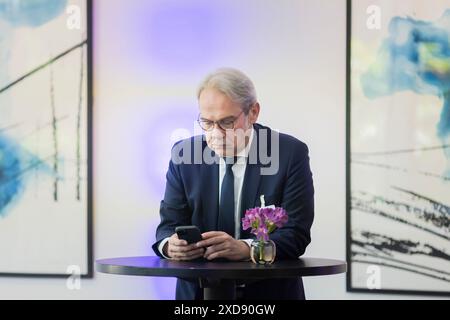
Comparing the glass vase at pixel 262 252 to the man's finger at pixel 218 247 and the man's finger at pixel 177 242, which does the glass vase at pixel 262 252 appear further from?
the man's finger at pixel 177 242

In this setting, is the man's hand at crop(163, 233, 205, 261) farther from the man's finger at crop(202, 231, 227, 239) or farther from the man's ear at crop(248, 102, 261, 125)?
the man's ear at crop(248, 102, 261, 125)

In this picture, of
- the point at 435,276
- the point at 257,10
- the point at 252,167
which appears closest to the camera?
Answer: the point at 252,167

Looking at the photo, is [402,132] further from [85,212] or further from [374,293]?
[85,212]

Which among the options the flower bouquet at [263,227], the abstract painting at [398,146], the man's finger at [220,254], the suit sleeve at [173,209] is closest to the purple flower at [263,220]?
the flower bouquet at [263,227]

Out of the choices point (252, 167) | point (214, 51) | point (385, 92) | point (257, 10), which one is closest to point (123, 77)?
point (214, 51)

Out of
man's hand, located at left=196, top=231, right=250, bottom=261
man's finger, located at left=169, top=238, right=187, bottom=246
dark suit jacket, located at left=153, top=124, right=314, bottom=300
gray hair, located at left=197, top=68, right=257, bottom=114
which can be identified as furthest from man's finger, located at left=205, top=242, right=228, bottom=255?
gray hair, located at left=197, top=68, right=257, bottom=114

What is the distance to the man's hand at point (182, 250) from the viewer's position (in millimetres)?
2850

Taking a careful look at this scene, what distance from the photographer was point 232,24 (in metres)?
4.57

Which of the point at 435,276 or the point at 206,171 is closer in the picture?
the point at 206,171

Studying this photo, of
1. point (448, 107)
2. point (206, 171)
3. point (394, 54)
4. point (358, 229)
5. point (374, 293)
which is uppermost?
point (394, 54)

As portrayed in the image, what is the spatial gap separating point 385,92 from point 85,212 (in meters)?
1.87

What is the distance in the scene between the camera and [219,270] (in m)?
2.54

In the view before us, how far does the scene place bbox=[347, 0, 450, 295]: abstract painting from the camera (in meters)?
4.24

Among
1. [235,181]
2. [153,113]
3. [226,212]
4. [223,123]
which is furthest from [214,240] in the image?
[153,113]
